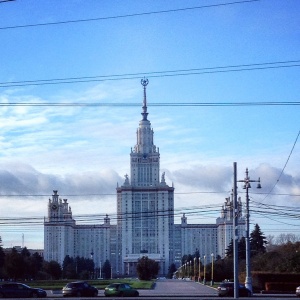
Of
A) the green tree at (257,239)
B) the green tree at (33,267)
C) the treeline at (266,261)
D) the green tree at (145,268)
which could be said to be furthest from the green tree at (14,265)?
the green tree at (257,239)

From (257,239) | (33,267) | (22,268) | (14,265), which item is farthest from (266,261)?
(33,267)

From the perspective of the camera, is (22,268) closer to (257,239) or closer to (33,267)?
(33,267)

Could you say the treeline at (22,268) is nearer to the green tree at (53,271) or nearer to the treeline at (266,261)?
the green tree at (53,271)

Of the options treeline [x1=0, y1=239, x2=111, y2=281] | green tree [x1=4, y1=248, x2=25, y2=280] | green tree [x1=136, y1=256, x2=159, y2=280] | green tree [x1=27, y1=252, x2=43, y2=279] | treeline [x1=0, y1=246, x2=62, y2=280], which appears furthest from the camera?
green tree [x1=136, y1=256, x2=159, y2=280]

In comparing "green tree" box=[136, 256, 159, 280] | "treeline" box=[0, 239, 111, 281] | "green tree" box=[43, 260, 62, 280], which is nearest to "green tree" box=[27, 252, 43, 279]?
"treeline" box=[0, 239, 111, 281]

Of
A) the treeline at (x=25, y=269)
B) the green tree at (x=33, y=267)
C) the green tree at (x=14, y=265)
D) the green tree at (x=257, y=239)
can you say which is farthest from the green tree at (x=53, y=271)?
the green tree at (x=257, y=239)

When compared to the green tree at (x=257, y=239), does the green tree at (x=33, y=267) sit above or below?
below

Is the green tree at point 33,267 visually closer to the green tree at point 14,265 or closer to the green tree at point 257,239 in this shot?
the green tree at point 14,265

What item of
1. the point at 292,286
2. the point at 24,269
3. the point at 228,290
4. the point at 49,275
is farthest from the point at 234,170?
the point at 49,275

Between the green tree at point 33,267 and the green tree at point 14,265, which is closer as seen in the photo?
the green tree at point 14,265

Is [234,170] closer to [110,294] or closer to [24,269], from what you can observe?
[110,294]

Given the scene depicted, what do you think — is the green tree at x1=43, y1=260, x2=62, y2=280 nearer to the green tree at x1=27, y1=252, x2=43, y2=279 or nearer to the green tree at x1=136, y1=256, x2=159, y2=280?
the green tree at x1=27, y1=252, x2=43, y2=279

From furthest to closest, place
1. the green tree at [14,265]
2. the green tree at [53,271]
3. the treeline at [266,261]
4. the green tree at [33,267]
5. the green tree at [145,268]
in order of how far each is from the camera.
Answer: the green tree at [53,271] → the green tree at [145,268] → the green tree at [33,267] → the green tree at [14,265] → the treeline at [266,261]

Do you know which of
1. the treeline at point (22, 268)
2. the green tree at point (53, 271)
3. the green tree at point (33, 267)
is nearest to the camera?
the treeline at point (22, 268)
